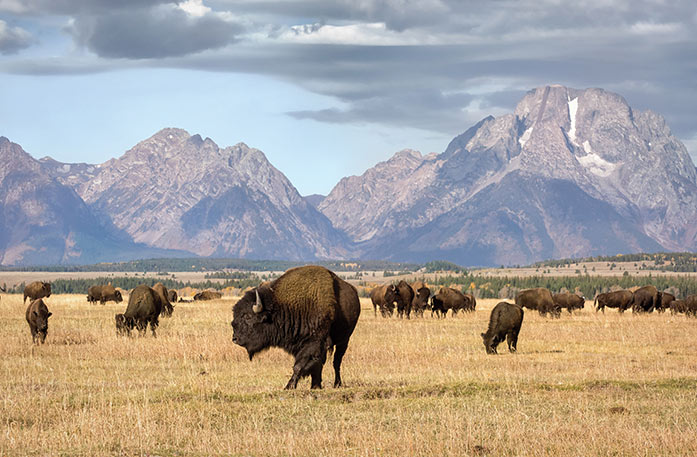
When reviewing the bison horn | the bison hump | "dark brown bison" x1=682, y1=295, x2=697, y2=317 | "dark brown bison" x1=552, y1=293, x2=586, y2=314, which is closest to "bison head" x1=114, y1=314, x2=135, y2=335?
the bison hump

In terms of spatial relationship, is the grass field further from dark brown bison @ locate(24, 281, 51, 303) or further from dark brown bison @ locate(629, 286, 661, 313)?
dark brown bison @ locate(24, 281, 51, 303)

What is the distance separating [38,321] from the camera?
3278cm

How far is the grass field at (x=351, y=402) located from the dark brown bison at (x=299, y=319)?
105cm

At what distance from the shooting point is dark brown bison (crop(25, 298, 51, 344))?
32.8 metres

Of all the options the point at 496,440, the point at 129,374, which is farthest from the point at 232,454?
the point at 129,374

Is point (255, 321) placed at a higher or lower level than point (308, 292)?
lower

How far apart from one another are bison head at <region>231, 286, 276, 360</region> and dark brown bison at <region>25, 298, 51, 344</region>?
14.1 m

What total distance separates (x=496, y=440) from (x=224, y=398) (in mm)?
6798

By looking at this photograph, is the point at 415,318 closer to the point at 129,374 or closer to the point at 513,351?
the point at 513,351

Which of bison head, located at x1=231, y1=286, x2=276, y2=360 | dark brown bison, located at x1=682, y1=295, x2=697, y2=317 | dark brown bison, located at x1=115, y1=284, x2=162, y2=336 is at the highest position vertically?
bison head, located at x1=231, y1=286, x2=276, y2=360

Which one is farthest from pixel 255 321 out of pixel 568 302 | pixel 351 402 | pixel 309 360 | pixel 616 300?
pixel 616 300

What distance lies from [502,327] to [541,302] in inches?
1134

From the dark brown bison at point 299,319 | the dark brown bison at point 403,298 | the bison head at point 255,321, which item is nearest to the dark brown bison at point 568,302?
the dark brown bison at point 403,298

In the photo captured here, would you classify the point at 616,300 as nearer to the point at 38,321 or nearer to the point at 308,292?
the point at 38,321
